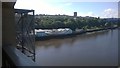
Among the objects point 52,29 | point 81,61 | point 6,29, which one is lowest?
point 81,61

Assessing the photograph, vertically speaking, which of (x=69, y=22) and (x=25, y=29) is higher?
(x=25, y=29)

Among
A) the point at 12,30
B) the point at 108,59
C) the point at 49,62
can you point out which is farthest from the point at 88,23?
the point at 12,30

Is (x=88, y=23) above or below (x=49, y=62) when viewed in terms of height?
above

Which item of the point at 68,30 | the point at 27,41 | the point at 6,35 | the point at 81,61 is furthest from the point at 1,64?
the point at 68,30

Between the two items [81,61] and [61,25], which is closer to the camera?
[81,61]

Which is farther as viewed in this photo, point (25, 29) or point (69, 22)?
point (69, 22)

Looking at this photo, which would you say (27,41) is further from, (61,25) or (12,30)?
(61,25)

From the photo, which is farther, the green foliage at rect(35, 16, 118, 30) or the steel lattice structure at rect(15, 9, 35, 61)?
the green foliage at rect(35, 16, 118, 30)

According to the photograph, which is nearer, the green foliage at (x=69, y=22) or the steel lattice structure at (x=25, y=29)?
the steel lattice structure at (x=25, y=29)

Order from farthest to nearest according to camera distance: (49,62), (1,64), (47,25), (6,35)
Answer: (47,25) → (49,62) → (6,35) → (1,64)

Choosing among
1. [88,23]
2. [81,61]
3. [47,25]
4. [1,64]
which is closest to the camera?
[1,64]
